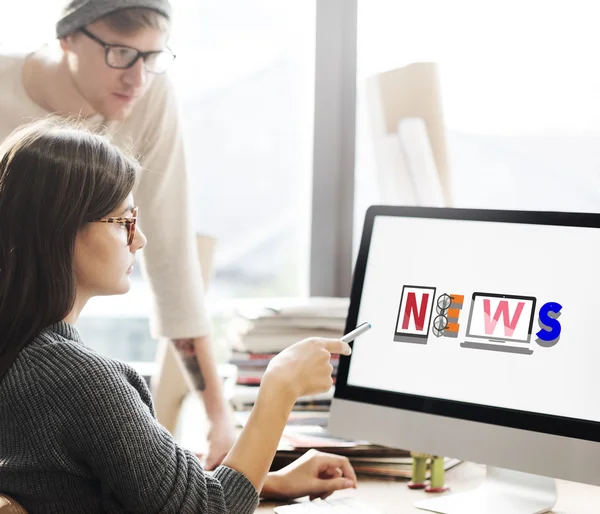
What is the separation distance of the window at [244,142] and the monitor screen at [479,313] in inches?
32.0

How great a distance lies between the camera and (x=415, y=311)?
1.32m

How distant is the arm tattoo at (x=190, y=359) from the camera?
1683 mm

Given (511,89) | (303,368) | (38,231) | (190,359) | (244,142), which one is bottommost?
(190,359)

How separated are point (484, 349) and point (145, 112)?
85 centimetres

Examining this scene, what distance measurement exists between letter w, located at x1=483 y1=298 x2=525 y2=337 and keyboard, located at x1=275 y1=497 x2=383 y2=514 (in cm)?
33

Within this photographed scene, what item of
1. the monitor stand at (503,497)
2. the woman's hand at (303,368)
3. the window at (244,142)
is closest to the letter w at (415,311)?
the woman's hand at (303,368)

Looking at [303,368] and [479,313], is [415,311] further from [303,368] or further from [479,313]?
[303,368]

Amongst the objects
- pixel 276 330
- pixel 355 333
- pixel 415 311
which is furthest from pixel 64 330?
pixel 276 330

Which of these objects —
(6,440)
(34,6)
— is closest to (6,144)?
(6,440)

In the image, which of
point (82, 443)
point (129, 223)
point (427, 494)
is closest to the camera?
point (82, 443)

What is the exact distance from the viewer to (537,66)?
1.83 meters

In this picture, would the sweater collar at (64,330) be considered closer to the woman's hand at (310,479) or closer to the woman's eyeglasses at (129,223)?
the woman's eyeglasses at (129,223)

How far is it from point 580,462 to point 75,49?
3.60 feet

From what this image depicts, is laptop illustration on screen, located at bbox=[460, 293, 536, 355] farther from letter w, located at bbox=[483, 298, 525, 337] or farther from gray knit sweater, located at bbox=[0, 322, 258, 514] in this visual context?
gray knit sweater, located at bbox=[0, 322, 258, 514]
